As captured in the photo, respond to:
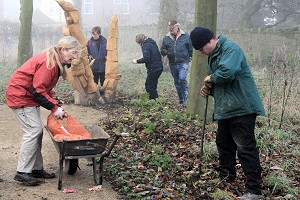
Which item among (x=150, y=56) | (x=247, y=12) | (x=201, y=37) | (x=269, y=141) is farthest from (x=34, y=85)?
(x=247, y=12)

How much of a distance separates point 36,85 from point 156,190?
1934 mm

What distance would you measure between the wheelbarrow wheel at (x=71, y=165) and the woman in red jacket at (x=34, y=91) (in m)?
0.50

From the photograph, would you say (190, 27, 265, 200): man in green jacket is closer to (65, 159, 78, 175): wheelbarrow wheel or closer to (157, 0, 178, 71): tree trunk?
(65, 159, 78, 175): wheelbarrow wheel

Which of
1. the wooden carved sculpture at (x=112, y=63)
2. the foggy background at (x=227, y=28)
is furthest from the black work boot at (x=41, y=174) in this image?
the foggy background at (x=227, y=28)

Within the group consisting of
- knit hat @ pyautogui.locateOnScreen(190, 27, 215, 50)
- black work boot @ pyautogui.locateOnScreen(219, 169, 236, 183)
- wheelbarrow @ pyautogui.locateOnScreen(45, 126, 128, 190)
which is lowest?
black work boot @ pyautogui.locateOnScreen(219, 169, 236, 183)

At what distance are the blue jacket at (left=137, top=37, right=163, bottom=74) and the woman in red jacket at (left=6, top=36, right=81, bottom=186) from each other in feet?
16.5

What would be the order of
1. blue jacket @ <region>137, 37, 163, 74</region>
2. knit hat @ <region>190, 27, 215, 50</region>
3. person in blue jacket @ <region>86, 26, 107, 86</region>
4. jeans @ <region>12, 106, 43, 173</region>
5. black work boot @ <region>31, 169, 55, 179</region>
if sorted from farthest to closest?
person in blue jacket @ <region>86, 26, 107, 86</region> → blue jacket @ <region>137, 37, 163, 74</region> → black work boot @ <region>31, 169, 55, 179</region> → jeans @ <region>12, 106, 43, 173</region> → knit hat @ <region>190, 27, 215, 50</region>

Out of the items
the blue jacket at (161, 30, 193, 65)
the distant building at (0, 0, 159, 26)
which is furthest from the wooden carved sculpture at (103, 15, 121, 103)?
the distant building at (0, 0, 159, 26)

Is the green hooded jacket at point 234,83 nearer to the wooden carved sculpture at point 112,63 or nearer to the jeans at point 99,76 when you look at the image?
the wooden carved sculpture at point 112,63

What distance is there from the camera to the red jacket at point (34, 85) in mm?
4824

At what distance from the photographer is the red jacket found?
4.82 m

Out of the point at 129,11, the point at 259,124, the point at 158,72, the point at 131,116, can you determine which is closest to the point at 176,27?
the point at 158,72

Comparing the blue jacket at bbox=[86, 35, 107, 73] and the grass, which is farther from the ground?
the blue jacket at bbox=[86, 35, 107, 73]

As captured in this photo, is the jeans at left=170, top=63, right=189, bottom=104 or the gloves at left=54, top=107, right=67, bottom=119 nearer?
the gloves at left=54, top=107, right=67, bottom=119
